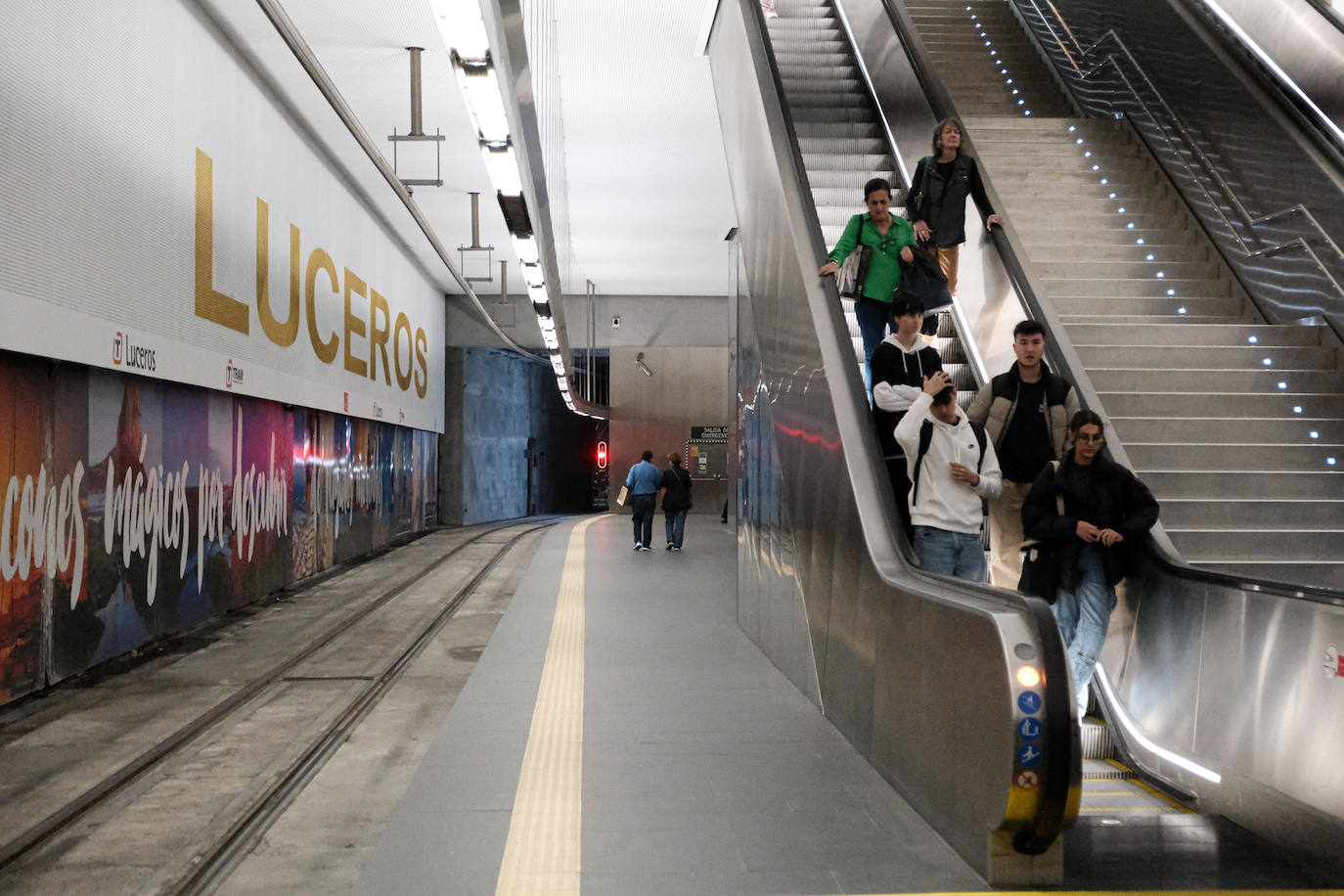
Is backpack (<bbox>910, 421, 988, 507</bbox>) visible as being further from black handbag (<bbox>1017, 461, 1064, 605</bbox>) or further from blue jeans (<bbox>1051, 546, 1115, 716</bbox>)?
blue jeans (<bbox>1051, 546, 1115, 716</bbox>)

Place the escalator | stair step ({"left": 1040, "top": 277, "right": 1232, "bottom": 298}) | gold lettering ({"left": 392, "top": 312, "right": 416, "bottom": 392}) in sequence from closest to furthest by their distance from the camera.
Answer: the escalator < stair step ({"left": 1040, "top": 277, "right": 1232, "bottom": 298}) < gold lettering ({"left": 392, "top": 312, "right": 416, "bottom": 392})

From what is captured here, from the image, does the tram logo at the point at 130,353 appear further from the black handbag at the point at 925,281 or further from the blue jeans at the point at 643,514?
the blue jeans at the point at 643,514

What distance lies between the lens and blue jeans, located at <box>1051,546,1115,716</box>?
4773mm

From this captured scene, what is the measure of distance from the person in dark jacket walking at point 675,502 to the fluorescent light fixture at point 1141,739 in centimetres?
1118

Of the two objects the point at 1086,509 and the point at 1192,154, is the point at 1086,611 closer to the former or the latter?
the point at 1086,509

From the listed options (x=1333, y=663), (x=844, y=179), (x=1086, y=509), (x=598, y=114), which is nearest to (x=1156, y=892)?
(x=1333, y=663)

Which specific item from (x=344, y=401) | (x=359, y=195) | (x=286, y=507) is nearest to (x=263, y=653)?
(x=286, y=507)

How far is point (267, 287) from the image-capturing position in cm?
1189

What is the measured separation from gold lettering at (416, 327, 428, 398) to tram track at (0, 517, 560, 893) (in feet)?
42.5

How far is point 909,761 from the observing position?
4.21 metres

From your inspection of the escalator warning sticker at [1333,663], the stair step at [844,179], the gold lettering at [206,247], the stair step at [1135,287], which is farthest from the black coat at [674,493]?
the escalator warning sticker at [1333,663]

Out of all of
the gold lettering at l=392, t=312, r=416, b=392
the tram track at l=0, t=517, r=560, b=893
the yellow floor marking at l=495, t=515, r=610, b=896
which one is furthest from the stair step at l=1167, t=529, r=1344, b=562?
the gold lettering at l=392, t=312, r=416, b=392

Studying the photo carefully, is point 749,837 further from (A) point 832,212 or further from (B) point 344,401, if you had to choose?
(B) point 344,401

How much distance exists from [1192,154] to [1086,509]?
17.9 feet
